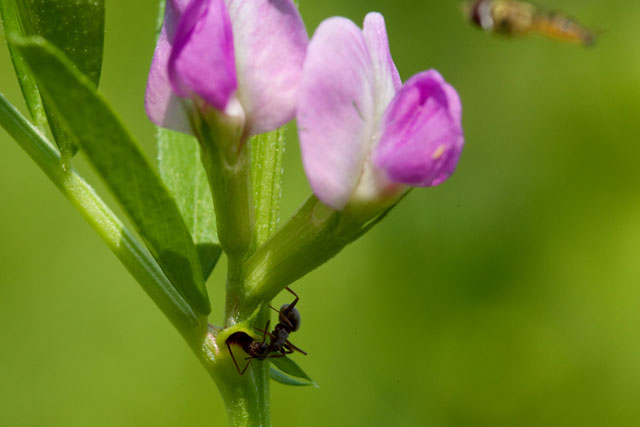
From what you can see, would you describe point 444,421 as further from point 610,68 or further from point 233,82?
point 233,82

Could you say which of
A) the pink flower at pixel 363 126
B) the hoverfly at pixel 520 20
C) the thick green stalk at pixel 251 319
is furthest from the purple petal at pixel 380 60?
the hoverfly at pixel 520 20

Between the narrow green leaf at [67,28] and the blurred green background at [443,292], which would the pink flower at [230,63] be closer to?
the narrow green leaf at [67,28]

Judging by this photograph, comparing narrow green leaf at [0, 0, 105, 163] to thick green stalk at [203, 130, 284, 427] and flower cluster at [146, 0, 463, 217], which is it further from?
thick green stalk at [203, 130, 284, 427]

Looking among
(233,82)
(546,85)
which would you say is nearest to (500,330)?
(546,85)

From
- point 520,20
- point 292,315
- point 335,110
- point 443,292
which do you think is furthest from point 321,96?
point 443,292

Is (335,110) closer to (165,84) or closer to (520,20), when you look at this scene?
(165,84)
